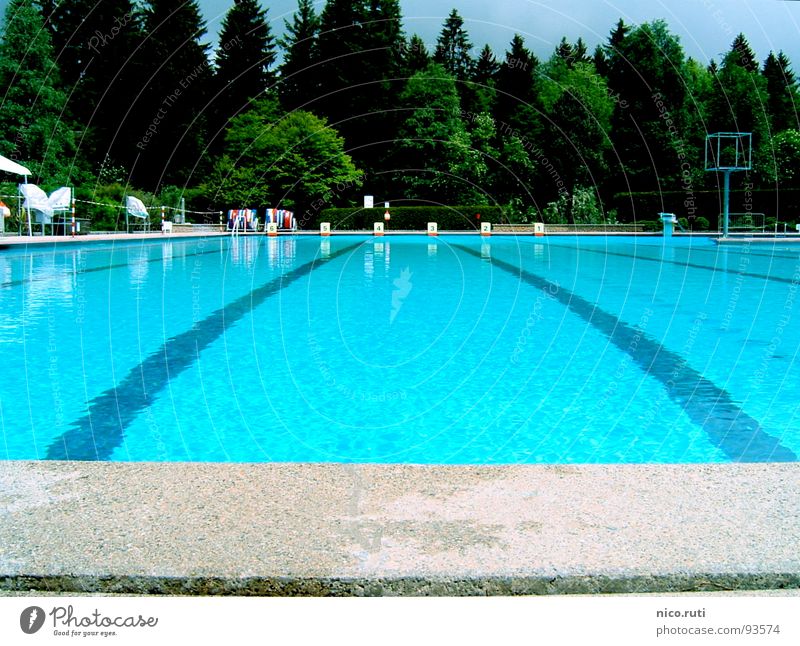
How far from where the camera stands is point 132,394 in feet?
18.7

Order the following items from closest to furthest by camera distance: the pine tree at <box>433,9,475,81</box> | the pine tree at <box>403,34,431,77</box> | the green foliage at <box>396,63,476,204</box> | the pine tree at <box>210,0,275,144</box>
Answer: the green foliage at <box>396,63,476,204</box> < the pine tree at <box>403,34,431,77</box> < the pine tree at <box>210,0,275,144</box> < the pine tree at <box>433,9,475,81</box>

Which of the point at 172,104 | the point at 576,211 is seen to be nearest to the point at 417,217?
the point at 576,211

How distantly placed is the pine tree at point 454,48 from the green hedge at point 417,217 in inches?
540

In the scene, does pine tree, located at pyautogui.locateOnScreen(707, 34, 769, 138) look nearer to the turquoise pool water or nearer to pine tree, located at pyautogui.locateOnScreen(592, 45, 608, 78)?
pine tree, located at pyautogui.locateOnScreen(592, 45, 608, 78)

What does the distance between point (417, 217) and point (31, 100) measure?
1592 cm

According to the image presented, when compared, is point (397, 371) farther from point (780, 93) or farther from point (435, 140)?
point (780, 93)

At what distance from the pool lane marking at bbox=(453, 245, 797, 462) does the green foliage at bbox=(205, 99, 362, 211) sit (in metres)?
28.1

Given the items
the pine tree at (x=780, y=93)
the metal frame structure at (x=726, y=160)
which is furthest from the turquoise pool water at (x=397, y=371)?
the pine tree at (x=780, y=93)

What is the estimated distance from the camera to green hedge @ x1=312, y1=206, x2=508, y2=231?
3512 cm

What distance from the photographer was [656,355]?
7.12 metres

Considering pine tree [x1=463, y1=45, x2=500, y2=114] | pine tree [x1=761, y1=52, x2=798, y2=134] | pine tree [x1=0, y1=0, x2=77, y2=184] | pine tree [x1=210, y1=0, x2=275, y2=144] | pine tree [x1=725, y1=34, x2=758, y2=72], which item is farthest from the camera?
pine tree [x1=761, y1=52, x2=798, y2=134]

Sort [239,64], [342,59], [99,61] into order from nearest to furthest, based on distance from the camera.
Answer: [342,59]
[99,61]
[239,64]

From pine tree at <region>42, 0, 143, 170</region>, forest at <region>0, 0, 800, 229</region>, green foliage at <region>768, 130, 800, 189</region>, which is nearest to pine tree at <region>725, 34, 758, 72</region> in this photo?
forest at <region>0, 0, 800, 229</region>

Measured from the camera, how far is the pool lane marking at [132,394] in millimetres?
4620
